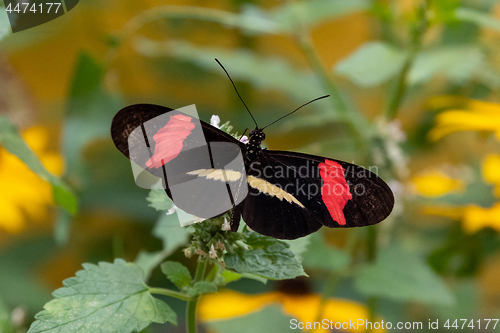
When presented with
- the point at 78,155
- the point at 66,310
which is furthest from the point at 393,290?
the point at 78,155

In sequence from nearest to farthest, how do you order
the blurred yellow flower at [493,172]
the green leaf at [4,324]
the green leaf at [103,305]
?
the green leaf at [103,305] → the green leaf at [4,324] → the blurred yellow flower at [493,172]

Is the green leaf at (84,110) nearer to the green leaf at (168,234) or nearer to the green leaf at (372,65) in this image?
the green leaf at (168,234)

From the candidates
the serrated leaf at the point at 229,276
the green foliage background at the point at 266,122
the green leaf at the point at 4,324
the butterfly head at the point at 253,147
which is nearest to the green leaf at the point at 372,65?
the green foliage background at the point at 266,122

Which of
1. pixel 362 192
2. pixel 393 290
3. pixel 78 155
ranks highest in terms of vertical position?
pixel 78 155

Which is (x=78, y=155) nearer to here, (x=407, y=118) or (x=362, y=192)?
(x=362, y=192)

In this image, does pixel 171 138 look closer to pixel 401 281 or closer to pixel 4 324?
pixel 4 324

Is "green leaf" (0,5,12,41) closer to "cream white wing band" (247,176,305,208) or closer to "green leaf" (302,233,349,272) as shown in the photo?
"cream white wing band" (247,176,305,208)

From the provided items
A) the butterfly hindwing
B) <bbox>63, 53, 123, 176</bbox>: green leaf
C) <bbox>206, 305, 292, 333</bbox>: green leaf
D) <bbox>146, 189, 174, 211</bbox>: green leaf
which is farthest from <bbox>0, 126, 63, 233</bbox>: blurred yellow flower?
the butterfly hindwing
